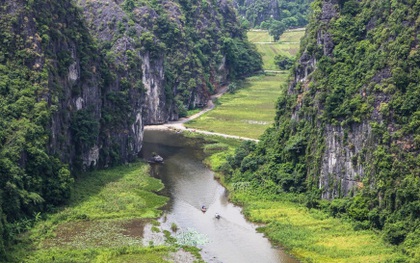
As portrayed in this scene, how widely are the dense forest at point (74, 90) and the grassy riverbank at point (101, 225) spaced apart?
6.51ft

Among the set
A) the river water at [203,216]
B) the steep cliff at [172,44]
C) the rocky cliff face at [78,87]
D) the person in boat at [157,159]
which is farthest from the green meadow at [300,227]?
the steep cliff at [172,44]

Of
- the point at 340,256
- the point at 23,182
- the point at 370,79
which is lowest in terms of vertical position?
the point at 340,256

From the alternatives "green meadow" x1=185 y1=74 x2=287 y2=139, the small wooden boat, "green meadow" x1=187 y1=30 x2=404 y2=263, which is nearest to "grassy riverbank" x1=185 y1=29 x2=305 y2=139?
"green meadow" x1=185 y1=74 x2=287 y2=139

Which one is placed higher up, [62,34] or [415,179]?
[62,34]

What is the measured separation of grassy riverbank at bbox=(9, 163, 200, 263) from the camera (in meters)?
70.0

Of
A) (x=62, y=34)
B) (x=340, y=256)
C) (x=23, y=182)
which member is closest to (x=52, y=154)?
(x=23, y=182)

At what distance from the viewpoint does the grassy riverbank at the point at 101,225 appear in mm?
70000

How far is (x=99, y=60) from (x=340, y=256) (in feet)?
169

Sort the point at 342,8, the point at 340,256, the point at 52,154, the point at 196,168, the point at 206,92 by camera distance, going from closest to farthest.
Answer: the point at 340,256
the point at 52,154
the point at 342,8
the point at 196,168
the point at 206,92

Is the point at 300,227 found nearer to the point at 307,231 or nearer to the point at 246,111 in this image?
the point at 307,231

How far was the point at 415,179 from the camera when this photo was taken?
71.1m

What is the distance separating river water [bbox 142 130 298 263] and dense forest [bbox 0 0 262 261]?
8.26m

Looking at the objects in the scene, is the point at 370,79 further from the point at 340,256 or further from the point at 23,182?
the point at 23,182

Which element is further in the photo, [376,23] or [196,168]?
[196,168]
